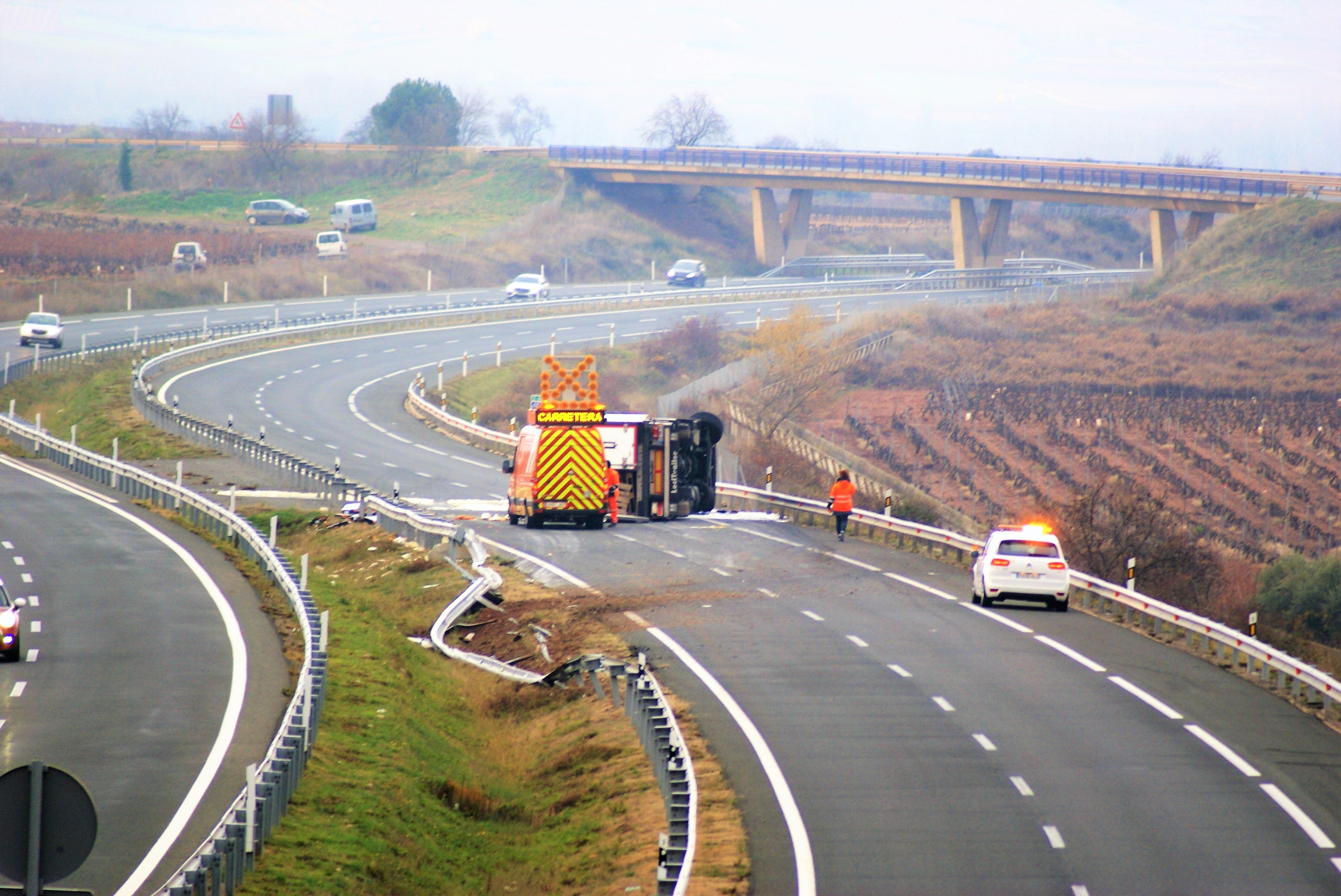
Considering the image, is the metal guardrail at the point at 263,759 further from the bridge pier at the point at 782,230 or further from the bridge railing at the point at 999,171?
the bridge pier at the point at 782,230

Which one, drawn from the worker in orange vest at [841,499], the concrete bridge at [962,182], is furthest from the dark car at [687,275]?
the worker in orange vest at [841,499]

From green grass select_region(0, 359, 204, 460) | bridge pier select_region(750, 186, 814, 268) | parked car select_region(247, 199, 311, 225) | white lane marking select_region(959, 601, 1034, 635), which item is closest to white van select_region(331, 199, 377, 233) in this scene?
parked car select_region(247, 199, 311, 225)

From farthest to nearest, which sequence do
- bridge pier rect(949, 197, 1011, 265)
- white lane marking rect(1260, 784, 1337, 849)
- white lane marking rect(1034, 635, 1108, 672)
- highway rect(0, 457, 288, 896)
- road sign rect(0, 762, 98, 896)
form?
bridge pier rect(949, 197, 1011, 265), white lane marking rect(1034, 635, 1108, 672), highway rect(0, 457, 288, 896), white lane marking rect(1260, 784, 1337, 849), road sign rect(0, 762, 98, 896)

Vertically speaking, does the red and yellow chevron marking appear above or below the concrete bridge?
below

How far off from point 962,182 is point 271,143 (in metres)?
65.0

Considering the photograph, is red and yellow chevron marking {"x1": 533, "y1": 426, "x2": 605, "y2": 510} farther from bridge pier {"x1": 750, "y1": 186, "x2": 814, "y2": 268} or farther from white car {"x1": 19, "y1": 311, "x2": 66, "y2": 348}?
bridge pier {"x1": 750, "y1": 186, "x2": 814, "y2": 268}

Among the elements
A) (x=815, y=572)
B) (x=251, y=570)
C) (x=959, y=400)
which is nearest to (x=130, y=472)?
(x=251, y=570)

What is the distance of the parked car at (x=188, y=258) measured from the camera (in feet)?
277

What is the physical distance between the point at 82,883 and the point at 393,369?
52424mm

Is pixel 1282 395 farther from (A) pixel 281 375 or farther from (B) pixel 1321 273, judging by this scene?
(A) pixel 281 375

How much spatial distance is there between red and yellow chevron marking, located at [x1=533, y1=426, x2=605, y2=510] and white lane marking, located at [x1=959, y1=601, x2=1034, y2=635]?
30.9ft

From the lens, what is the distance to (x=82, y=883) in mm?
12508

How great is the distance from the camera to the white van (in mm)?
108125

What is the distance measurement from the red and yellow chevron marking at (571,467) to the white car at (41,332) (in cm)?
3690
